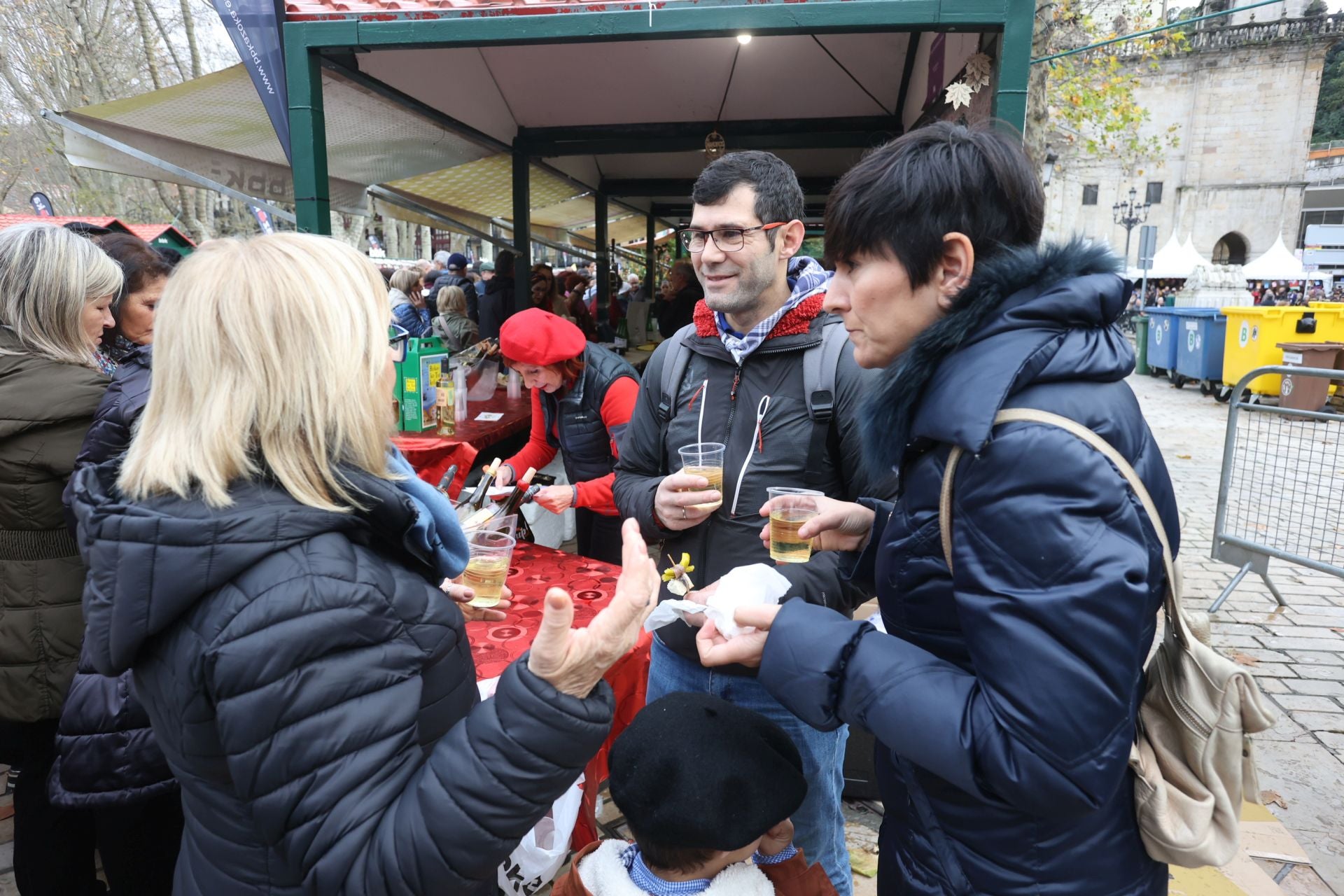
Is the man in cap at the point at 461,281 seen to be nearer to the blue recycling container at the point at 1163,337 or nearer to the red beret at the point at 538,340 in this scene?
the red beret at the point at 538,340

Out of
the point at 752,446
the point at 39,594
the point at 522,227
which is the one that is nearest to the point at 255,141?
the point at 522,227

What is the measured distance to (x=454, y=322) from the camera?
9383 millimetres

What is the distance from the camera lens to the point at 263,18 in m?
4.15

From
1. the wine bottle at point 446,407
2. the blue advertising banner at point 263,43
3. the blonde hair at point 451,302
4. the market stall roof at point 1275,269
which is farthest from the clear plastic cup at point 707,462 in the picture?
the market stall roof at point 1275,269

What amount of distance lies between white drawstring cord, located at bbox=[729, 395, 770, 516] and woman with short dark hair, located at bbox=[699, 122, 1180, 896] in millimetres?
748

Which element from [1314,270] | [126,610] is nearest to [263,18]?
[126,610]

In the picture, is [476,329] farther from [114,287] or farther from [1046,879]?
[1046,879]

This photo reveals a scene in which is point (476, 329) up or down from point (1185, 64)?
down

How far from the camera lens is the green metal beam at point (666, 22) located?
3.59 metres

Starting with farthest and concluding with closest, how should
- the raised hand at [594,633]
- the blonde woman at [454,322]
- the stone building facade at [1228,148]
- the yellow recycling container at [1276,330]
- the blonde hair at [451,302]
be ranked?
the stone building facade at [1228,148] < the yellow recycling container at [1276,330] < the blonde hair at [451,302] < the blonde woman at [454,322] < the raised hand at [594,633]

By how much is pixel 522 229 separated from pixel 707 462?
661cm

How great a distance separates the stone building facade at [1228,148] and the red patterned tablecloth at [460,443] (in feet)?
149

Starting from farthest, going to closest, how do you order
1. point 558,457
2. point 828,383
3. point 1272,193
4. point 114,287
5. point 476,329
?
point 1272,193, point 476,329, point 558,457, point 114,287, point 828,383

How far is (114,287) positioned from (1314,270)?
45.3 metres
